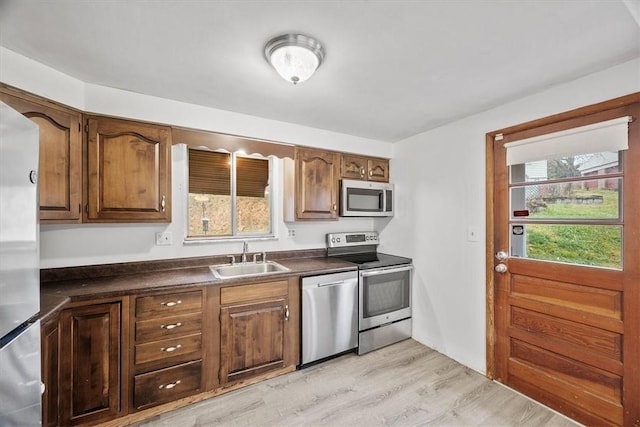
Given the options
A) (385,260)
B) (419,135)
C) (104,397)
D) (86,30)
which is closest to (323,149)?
(419,135)

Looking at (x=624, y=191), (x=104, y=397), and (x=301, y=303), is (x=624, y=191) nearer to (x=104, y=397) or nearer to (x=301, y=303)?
(x=301, y=303)

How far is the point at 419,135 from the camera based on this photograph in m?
2.92

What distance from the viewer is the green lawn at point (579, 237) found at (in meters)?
1.64

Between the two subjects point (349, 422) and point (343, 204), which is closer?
point (349, 422)

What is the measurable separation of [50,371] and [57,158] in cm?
125

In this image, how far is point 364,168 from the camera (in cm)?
311

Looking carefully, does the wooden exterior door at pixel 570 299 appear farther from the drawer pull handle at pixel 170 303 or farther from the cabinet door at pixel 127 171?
the cabinet door at pixel 127 171

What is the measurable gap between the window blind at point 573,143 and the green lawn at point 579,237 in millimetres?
284

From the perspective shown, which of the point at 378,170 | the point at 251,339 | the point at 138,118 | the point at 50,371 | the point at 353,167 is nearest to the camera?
the point at 50,371

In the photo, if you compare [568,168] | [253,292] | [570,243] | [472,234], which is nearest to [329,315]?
[253,292]

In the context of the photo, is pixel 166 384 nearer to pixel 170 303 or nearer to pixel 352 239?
pixel 170 303

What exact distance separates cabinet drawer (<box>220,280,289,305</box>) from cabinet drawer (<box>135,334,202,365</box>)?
32cm

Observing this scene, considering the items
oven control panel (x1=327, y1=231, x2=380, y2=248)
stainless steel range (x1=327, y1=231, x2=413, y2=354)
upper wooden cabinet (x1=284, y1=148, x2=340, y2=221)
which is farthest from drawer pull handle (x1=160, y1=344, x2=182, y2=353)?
oven control panel (x1=327, y1=231, x2=380, y2=248)

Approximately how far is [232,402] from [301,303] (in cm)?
86
